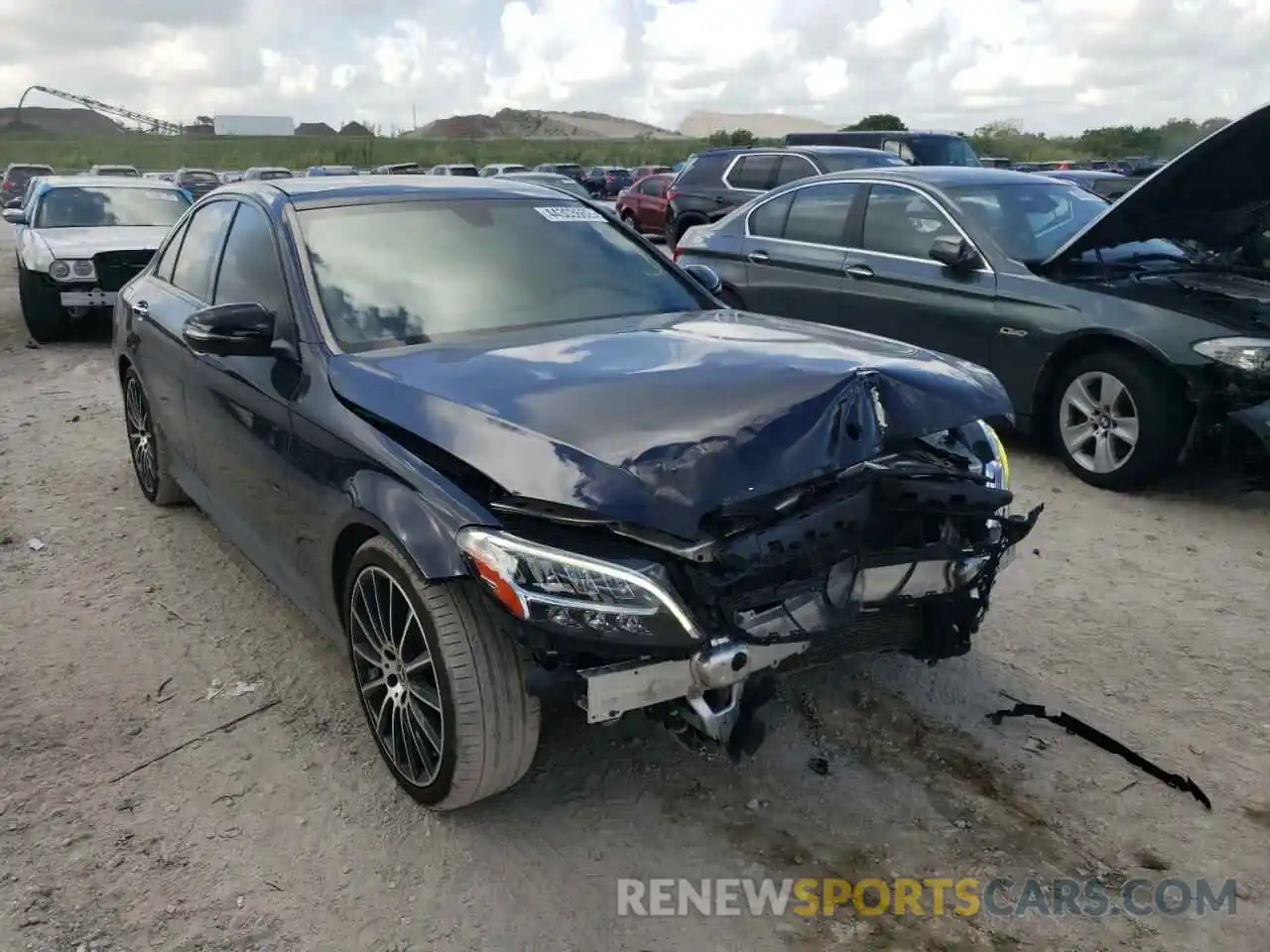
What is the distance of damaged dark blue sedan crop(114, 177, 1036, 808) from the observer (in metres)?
2.46

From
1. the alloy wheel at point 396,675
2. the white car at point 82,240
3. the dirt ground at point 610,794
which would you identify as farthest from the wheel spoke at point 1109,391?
the white car at point 82,240

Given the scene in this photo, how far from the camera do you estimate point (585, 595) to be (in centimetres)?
241

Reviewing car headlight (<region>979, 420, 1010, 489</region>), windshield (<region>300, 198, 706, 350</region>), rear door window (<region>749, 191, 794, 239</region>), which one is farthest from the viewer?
rear door window (<region>749, 191, 794, 239</region>)

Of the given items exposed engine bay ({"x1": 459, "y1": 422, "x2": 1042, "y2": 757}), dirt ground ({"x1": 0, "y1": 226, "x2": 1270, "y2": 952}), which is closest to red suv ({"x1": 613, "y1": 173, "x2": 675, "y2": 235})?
dirt ground ({"x1": 0, "y1": 226, "x2": 1270, "y2": 952})

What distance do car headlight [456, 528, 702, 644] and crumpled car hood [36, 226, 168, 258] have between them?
8.83 metres

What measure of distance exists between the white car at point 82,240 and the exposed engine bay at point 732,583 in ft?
26.4

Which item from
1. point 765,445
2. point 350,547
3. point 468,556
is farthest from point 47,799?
point 765,445

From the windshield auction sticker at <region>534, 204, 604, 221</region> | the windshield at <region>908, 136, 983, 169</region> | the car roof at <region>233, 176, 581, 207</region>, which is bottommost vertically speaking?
the windshield auction sticker at <region>534, 204, 604, 221</region>

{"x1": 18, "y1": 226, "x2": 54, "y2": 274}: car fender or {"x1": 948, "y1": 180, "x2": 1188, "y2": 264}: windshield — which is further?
{"x1": 18, "y1": 226, "x2": 54, "y2": 274}: car fender

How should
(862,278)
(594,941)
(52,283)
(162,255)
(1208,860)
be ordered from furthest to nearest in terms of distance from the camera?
(52,283) < (862,278) < (162,255) < (1208,860) < (594,941)

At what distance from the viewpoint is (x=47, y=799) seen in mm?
3057

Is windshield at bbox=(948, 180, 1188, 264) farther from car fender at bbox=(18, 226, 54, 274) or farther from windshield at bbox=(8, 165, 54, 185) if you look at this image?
windshield at bbox=(8, 165, 54, 185)

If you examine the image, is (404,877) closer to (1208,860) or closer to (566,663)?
(566,663)

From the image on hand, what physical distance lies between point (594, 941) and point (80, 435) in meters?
6.17
